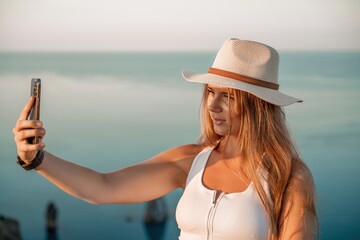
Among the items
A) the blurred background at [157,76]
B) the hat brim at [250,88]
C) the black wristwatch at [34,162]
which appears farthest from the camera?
the blurred background at [157,76]

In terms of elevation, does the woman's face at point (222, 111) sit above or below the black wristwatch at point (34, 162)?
above

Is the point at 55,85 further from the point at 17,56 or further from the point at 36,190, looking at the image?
the point at 36,190

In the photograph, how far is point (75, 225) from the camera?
571 cm

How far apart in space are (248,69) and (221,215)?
0.42 m

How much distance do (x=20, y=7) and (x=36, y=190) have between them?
1.25 m

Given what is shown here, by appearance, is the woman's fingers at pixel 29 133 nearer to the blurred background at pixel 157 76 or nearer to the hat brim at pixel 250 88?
the hat brim at pixel 250 88

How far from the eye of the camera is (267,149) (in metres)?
2.19

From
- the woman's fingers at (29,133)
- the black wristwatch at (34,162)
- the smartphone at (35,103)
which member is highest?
the smartphone at (35,103)

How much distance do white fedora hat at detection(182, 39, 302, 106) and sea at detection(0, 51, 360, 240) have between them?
9.97 feet

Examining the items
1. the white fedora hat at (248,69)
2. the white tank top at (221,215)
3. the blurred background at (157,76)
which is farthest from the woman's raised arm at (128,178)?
the blurred background at (157,76)

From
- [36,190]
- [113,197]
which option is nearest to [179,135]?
[36,190]

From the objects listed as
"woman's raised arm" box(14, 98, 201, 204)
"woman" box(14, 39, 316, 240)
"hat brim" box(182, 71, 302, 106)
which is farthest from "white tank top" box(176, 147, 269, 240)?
"hat brim" box(182, 71, 302, 106)

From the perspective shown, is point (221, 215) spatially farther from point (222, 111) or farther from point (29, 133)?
point (29, 133)

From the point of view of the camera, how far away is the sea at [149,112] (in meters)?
5.39
